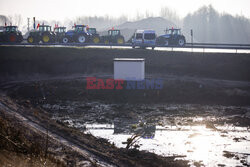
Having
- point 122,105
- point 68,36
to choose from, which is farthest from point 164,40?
point 122,105

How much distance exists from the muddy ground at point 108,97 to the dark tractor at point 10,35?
2.96 meters

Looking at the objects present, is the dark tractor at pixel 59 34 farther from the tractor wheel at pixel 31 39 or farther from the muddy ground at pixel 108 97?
the tractor wheel at pixel 31 39

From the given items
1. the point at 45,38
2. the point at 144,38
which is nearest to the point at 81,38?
the point at 45,38

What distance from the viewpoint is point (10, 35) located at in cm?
3969


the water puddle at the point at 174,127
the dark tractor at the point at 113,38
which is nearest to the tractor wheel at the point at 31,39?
the dark tractor at the point at 113,38

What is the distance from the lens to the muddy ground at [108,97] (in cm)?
1516

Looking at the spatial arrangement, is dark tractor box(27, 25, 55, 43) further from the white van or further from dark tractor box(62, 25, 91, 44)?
the white van

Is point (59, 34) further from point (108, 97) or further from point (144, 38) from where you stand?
point (108, 97)

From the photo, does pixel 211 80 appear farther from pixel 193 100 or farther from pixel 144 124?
pixel 144 124

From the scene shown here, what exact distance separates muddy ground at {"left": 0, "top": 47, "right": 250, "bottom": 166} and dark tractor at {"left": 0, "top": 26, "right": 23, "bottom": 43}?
2958 mm

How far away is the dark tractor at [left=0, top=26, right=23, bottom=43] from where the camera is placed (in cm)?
3950

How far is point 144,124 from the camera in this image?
20641mm

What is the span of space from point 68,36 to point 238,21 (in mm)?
97090

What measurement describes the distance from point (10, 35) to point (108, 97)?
18.8 m
